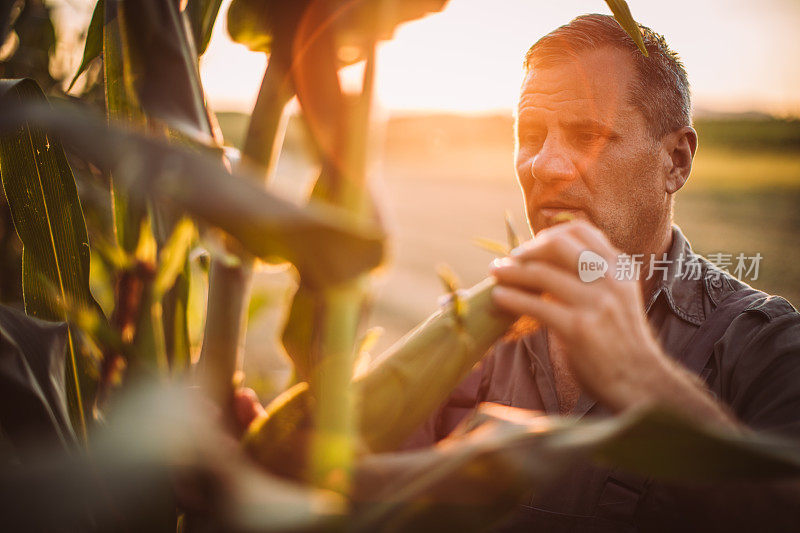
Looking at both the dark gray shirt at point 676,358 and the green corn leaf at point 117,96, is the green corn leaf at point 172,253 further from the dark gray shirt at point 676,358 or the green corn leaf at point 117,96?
the dark gray shirt at point 676,358

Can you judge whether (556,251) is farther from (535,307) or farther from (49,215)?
(49,215)

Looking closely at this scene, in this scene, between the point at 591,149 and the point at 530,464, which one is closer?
the point at 530,464

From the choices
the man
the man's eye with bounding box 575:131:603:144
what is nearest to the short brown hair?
the man

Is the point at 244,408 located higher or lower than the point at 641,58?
lower

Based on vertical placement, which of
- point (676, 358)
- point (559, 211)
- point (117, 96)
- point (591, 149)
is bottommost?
point (676, 358)

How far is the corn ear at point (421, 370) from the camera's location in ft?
1.12

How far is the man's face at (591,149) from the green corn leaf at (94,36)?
2.26ft

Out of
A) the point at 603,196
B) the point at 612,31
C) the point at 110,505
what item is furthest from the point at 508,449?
A: the point at 612,31

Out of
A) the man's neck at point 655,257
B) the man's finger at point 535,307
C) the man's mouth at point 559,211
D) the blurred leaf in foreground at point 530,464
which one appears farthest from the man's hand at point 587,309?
the man's neck at point 655,257

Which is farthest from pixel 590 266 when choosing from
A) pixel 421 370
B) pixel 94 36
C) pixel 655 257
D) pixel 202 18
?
pixel 655 257

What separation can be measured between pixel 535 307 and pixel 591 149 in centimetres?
69

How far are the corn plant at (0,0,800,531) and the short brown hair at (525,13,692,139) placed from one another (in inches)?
26.2

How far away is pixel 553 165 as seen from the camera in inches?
35.8

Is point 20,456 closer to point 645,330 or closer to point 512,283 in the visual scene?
point 512,283
